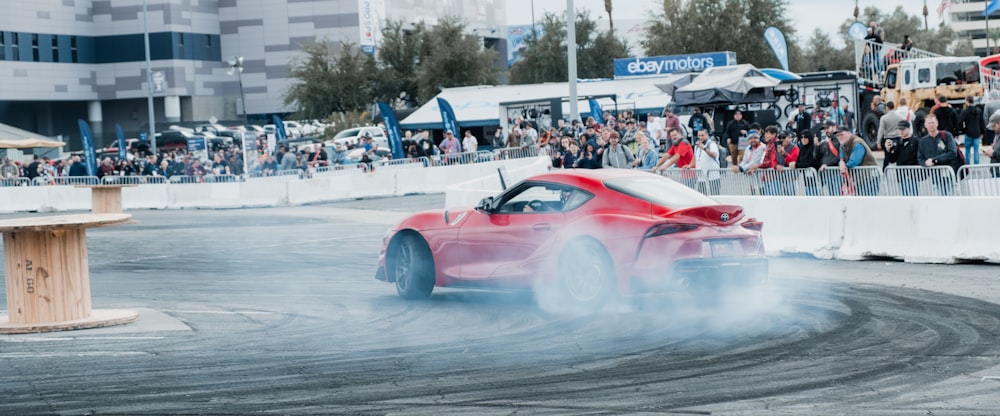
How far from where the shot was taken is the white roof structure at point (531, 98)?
43406mm

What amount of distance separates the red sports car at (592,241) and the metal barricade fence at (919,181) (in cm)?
457

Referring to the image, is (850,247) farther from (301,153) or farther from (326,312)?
(301,153)

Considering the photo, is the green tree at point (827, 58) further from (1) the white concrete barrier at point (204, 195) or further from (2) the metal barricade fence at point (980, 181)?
(2) the metal barricade fence at point (980, 181)

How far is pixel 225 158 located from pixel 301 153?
3.14 meters

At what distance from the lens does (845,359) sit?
8.15 m

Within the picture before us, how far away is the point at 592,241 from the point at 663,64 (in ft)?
140

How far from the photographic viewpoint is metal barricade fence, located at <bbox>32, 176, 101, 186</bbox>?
36.5 m

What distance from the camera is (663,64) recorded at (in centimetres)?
5262

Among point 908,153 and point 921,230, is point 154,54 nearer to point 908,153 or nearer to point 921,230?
point 908,153

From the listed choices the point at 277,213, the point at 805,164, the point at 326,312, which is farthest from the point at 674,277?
the point at 277,213

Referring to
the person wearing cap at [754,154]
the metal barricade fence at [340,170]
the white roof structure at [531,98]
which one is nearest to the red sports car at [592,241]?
the person wearing cap at [754,154]

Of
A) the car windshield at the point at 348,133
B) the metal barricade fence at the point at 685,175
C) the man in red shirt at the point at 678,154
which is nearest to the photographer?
the metal barricade fence at the point at 685,175

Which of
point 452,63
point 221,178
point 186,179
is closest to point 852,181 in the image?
point 221,178

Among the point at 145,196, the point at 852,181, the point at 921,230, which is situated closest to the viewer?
the point at 921,230
